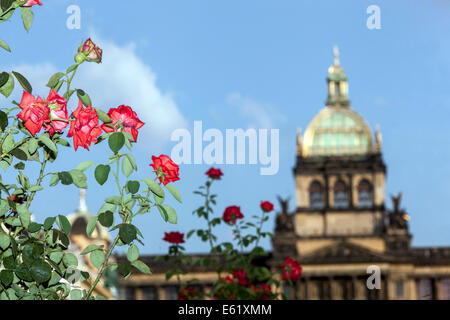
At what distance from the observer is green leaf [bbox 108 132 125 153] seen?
5.14 metres

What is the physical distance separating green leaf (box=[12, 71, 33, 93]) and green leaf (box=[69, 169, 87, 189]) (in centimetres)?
59

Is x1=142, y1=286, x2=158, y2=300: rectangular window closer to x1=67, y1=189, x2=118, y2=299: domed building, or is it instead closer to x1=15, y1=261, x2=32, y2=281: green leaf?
x1=67, y1=189, x2=118, y2=299: domed building

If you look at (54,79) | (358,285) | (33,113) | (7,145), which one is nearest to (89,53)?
(54,79)

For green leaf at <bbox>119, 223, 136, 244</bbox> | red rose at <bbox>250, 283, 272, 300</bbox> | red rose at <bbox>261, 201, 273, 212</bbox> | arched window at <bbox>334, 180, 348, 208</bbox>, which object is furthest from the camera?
arched window at <bbox>334, 180, 348, 208</bbox>

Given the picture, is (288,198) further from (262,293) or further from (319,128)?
(262,293)

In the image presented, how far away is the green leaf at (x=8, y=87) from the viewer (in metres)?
5.21

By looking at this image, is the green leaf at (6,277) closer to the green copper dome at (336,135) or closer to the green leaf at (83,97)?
the green leaf at (83,97)

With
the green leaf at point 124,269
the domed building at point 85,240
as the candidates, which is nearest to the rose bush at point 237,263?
the green leaf at point 124,269

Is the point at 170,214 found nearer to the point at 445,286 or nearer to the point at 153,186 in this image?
the point at 153,186

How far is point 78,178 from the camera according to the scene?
17.1ft

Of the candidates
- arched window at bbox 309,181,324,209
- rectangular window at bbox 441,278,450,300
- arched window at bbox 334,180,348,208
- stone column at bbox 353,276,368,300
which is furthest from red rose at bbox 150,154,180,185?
arched window at bbox 334,180,348,208

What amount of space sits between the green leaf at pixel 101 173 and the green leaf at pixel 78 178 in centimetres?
16

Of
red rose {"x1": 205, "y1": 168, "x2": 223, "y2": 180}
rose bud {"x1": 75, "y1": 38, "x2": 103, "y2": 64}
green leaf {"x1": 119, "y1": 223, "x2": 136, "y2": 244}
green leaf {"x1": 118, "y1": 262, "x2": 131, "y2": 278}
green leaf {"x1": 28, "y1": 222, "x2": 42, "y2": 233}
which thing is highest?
red rose {"x1": 205, "y1": 168, "x2": 223, "y2": 180}

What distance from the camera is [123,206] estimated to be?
5328mm
